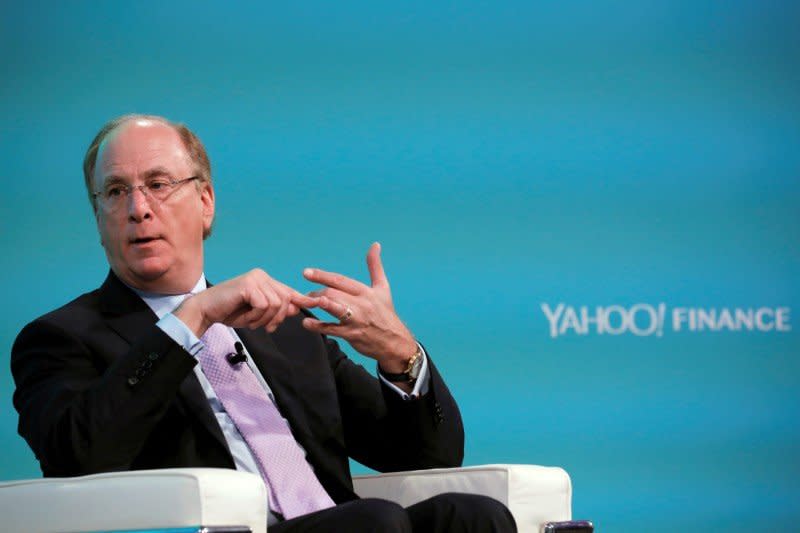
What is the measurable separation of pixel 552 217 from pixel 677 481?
92 centimetres

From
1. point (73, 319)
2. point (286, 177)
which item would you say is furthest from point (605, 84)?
point (73, 319)

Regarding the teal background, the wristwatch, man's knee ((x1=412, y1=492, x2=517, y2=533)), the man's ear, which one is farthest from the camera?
the teal background

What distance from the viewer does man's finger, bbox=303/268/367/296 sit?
2.41 m

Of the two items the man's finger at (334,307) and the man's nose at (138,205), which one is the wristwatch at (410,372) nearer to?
the man's finger at (334,307)

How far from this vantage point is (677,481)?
3.81 meters

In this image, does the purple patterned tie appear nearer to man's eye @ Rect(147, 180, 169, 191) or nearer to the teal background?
man's eye @ Rect(147, 180, 169, 191)

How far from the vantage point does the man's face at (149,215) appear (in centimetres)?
255

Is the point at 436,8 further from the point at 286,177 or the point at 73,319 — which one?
the point at 73,319

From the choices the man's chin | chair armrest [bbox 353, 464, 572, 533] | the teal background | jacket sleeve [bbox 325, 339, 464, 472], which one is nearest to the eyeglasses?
the man's chin

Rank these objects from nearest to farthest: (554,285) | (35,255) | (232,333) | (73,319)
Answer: (73,319), (232,333), (35,255), (554,285)

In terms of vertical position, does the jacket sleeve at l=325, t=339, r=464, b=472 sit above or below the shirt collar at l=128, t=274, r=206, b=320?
below

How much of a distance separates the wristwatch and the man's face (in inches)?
19.1

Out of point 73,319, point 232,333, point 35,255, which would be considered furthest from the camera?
point 35,255

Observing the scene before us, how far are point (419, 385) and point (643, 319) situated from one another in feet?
4.52
